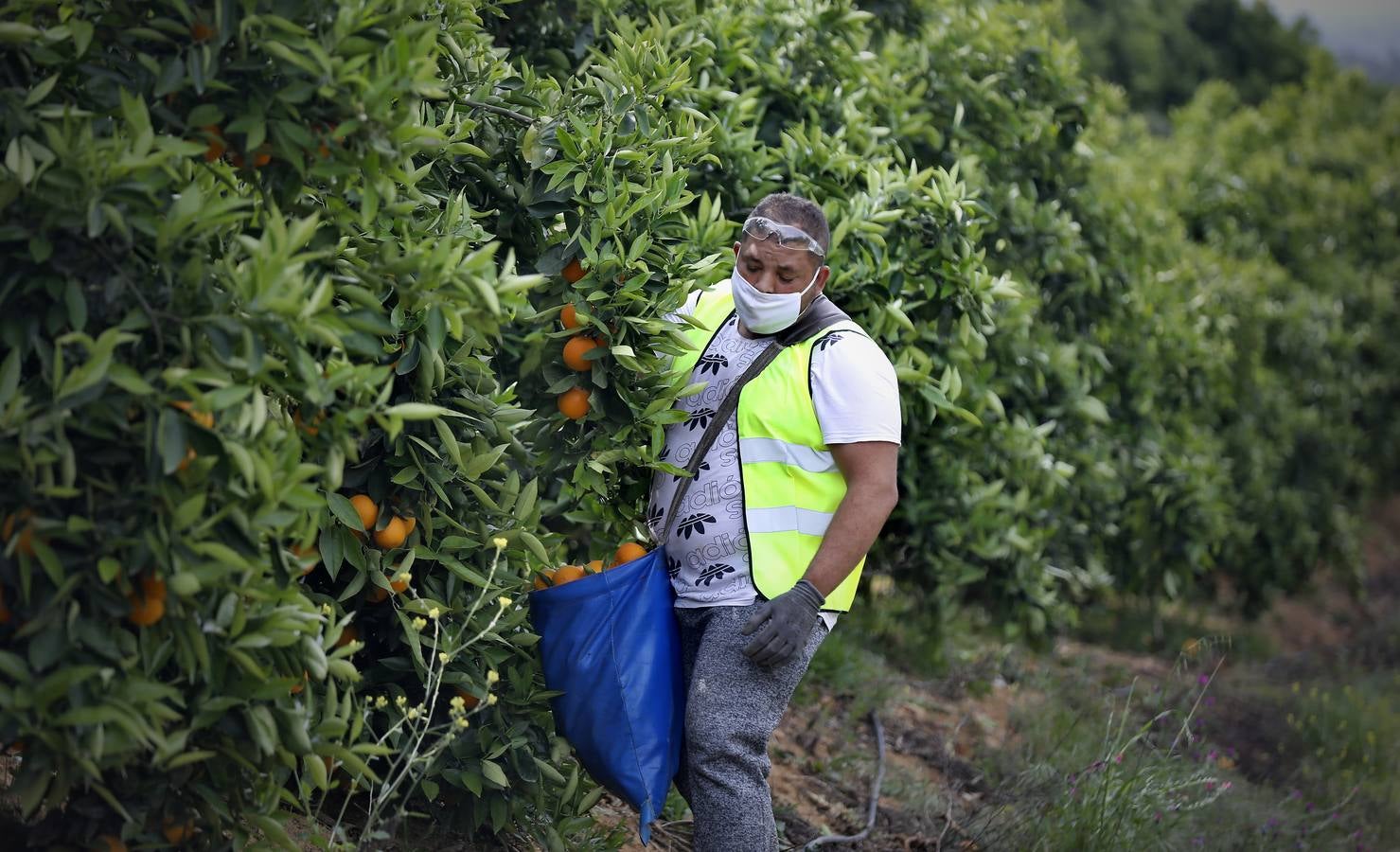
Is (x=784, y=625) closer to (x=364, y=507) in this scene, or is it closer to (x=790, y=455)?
(x=790, y=455)

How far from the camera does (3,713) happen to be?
2381 mm

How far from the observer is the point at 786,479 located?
326 cm

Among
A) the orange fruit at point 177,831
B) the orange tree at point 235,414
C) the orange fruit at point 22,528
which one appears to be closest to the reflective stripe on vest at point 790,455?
the orange tree at point 235,414

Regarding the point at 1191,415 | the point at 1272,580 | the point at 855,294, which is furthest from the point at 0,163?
the point at 1272,580

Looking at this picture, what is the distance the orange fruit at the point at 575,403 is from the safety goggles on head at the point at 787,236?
23.9 inches

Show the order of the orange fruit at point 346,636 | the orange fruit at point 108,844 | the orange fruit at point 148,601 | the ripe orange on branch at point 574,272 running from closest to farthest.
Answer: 1. the orange fruit at point 148,601
2. the orange fruit at point 108,844
3. the orange fruit at point 346,636
4. the ripe orange on branch at point 574,272

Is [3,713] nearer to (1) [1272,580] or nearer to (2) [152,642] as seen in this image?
(2) [152,642]

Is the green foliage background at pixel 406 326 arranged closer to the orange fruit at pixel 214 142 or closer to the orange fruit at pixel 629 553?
the orange fruit at pixel 214 142

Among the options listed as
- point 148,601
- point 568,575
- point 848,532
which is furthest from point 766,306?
point 148,601

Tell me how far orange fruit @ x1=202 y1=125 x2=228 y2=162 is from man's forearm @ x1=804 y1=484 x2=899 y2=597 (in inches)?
63.3

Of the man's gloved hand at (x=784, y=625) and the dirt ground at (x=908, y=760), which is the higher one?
the man's gloved hand at (x=784, y=625)

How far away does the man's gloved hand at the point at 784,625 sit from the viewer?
308cm

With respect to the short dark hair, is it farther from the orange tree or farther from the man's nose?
the orange tree

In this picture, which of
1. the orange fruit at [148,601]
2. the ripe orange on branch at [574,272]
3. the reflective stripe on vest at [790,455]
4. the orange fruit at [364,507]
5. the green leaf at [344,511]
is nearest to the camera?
the orange fruit at [148,601]
